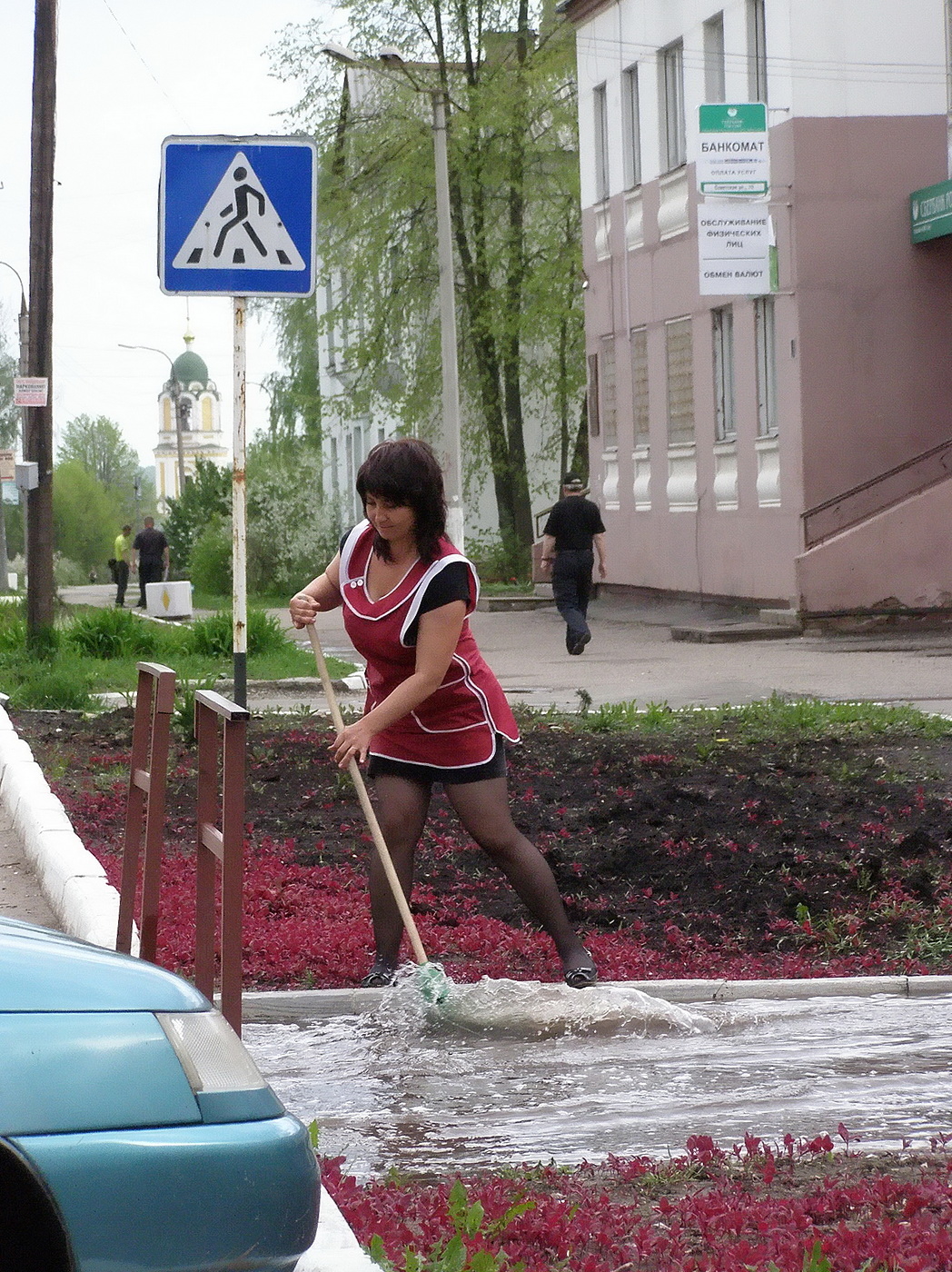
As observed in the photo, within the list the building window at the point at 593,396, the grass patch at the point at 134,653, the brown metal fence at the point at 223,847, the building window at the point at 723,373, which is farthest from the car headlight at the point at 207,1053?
the building window at the point at 593,396

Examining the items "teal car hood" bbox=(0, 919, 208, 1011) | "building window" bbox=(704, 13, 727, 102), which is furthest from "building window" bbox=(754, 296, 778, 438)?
"teal car hood" bbox=(0, 919, 208, 1011)

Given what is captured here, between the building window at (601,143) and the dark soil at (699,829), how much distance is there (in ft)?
68.7

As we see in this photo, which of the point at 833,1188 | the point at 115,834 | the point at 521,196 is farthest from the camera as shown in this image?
the point at 521,196

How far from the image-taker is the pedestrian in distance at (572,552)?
2081 cm

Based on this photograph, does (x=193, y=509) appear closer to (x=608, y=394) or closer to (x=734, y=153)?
(x=608, y=394)

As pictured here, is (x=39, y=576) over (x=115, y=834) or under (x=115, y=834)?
over

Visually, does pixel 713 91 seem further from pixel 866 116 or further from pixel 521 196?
pixel 521 196

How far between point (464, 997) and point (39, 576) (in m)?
14.4

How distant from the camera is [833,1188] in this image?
391 centimetres

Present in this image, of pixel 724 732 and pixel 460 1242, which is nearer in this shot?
pixel 460 1242

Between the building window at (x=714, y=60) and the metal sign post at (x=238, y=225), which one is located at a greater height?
the building window at (x=714, y=60)

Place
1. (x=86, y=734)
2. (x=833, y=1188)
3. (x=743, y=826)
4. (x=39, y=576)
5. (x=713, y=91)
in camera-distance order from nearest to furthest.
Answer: (x=833, y=1188) < (x=743, y=826) < (x=86, y=734) < (x=39, y=576) < (x=713, y=91)

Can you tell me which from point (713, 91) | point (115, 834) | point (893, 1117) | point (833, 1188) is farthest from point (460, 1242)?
point (713, 91)

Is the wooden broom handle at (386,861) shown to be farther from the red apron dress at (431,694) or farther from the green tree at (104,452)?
the green tree at (104,452)
